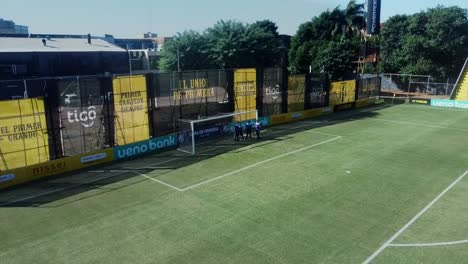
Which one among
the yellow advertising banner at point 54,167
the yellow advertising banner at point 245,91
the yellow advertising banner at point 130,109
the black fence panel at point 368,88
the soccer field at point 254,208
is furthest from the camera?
the black fence panel at point 368,88

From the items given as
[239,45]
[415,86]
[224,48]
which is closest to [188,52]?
[224,48]

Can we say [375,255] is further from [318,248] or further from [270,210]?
[270,210]

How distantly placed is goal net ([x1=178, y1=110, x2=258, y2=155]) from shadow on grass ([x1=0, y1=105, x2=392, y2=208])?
2.01 ft

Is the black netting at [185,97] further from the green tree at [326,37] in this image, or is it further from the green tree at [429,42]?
the green tree at [429,42]

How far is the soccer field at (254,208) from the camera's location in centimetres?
1238

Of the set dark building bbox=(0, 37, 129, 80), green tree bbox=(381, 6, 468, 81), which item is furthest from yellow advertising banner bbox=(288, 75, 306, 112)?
dark building bbox=(0, 37, 129, 80)

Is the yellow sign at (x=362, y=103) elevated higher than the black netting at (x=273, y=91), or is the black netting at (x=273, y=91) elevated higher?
the black netting at (x=273, y=91)

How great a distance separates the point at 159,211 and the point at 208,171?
5.73m

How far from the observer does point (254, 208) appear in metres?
15.8

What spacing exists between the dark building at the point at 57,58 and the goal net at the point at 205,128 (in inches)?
1552

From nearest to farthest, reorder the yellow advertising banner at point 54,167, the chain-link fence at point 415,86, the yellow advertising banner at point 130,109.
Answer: the yellow advertising banner at point 54,167
the yellow advertising banner at point 130,109
the chain-link fence at point 415,86

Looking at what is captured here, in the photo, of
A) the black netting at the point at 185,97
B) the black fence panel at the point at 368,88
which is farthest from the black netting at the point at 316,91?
the black netting at the point at 185,97

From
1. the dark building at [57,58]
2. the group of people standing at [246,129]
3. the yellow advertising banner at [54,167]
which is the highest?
the dark building at [57,58]

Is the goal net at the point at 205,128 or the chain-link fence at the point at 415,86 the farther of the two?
the chain-link fence at the point at 415,86
